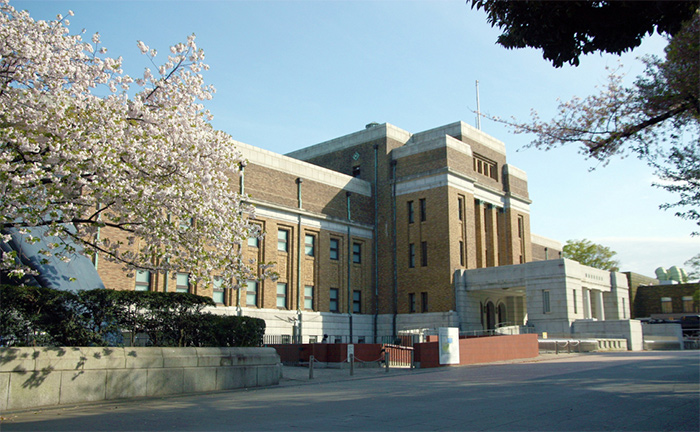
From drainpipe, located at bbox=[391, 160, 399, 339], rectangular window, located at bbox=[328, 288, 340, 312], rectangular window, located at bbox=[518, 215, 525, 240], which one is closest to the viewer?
rectangular window, located at bbox=[328, 288, 340, 312]

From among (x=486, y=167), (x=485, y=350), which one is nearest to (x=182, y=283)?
(x=485, y=350)

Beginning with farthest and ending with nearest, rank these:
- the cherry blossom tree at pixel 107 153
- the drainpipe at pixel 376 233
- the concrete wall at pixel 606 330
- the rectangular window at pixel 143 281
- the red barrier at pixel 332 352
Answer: the drainpipe at pixel 376 233, the concrete wall at pixel 606 330, the rectangular window at pixel 143 281, the red barrier at pixel 332 352, the cherry blossom tree at pixel 107 153

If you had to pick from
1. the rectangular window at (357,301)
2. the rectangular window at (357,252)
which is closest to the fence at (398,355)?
the rectangular window at (357,301)

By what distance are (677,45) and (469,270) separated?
29.0 meters

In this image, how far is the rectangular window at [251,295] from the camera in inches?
1420

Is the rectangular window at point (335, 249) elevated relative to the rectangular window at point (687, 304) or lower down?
elevated

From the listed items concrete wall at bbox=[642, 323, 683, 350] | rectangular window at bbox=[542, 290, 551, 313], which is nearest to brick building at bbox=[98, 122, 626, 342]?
concrete wall at bbox=[642, 323, 683, 350]

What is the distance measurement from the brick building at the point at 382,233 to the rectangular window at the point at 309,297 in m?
0.14

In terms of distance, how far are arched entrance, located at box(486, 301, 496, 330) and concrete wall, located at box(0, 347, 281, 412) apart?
2916cm

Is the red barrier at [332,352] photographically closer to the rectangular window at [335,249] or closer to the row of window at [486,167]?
the rectangular window at [335,249]

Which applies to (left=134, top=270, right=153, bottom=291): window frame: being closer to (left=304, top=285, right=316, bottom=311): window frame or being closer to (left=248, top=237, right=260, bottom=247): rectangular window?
(left=248, top=237, right=260, bottom=247): rectangular window

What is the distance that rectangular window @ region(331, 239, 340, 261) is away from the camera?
4219 centimetres

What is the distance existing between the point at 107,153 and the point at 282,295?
26251 mm

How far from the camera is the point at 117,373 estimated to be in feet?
45.7
